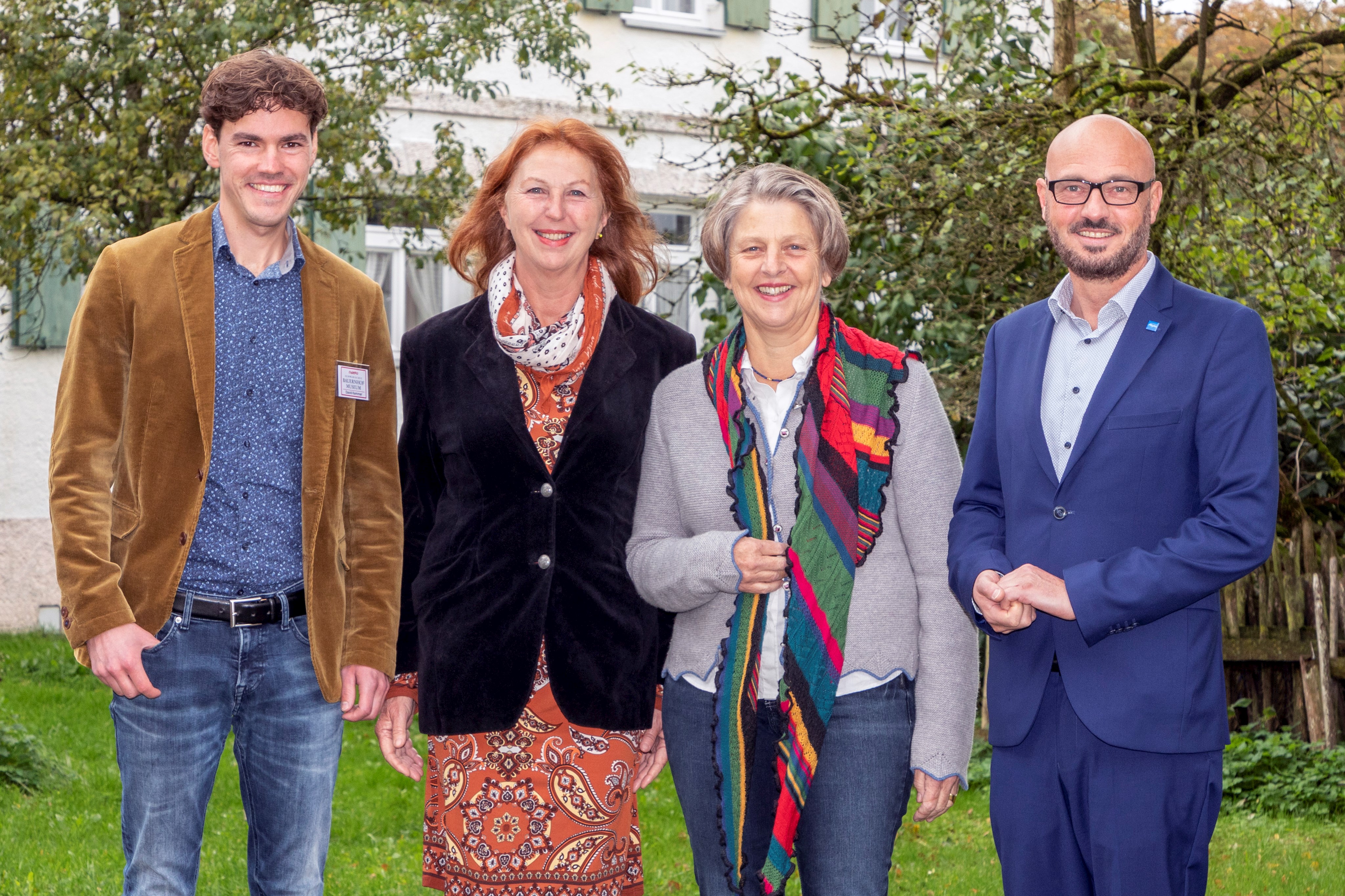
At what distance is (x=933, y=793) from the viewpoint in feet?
10.2

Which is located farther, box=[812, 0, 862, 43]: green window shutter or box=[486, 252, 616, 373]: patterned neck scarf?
box=[812, 0, 862, 43]: green window shutter

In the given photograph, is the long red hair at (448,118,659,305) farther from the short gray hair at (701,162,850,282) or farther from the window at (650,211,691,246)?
the window at (650,211,691,246)

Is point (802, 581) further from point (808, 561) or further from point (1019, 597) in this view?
point (1019, 597)

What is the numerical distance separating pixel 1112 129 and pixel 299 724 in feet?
7.55

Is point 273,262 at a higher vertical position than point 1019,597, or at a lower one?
higher

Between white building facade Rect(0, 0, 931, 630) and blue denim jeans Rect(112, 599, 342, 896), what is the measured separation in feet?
25.9

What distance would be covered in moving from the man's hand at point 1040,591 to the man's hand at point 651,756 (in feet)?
3.45

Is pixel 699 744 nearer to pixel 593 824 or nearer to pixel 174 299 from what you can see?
pixel 593 824

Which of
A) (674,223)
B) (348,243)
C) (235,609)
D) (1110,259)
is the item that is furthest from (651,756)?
(674,223)

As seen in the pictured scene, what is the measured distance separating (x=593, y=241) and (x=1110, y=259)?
1324 millimetres

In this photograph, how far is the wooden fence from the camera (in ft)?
24.8

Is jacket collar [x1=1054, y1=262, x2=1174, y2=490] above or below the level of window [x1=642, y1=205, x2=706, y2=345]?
below

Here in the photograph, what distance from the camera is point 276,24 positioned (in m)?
8.19

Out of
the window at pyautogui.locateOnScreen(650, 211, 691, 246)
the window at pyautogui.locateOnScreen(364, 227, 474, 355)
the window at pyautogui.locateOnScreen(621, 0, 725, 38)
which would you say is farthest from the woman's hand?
the window at pyautogui.locateOnScreen(621, 0, 725, 38)
